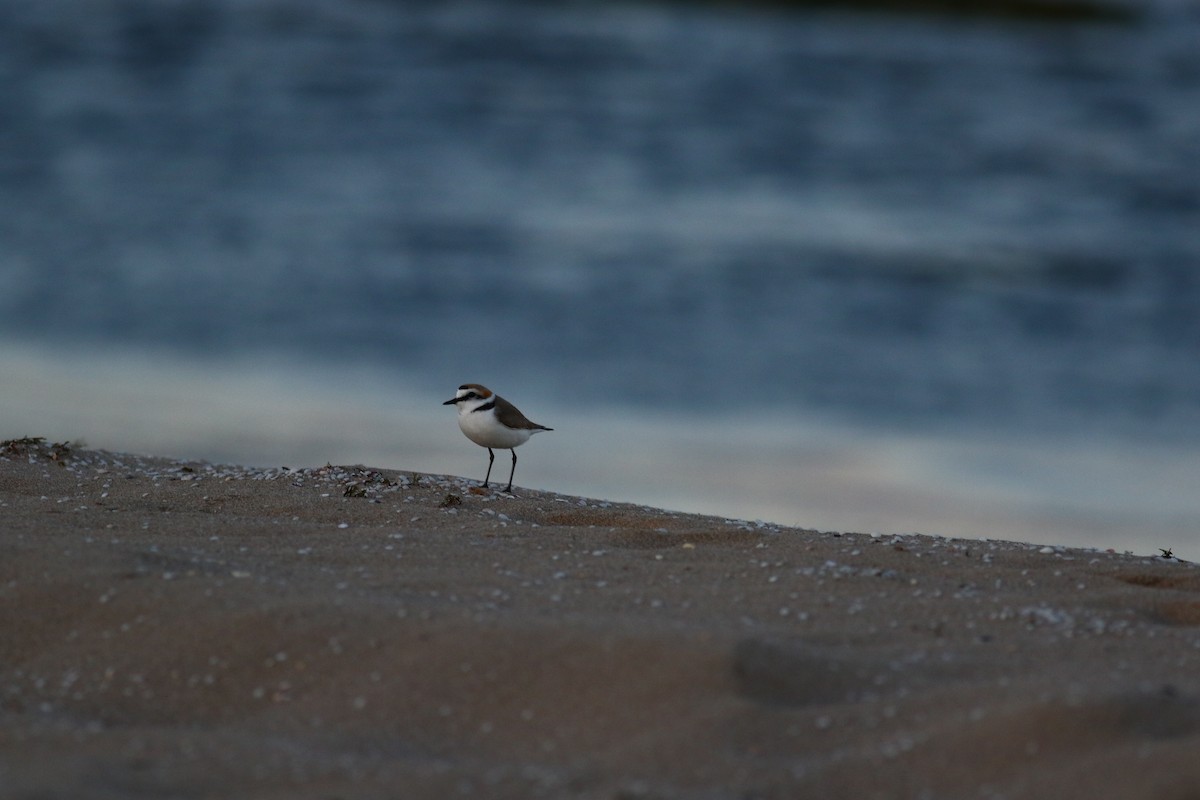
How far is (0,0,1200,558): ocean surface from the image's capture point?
41.6 feet

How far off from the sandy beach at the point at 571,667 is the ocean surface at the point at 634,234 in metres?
5.26

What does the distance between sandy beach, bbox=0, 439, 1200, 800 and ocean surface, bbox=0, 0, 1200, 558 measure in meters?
5.26

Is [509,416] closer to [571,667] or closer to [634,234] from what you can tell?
[571,667]

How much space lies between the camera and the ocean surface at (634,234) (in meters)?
12.7

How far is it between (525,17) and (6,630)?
80.0 feet

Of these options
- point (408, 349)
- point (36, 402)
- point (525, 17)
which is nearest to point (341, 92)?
point (525, 17)

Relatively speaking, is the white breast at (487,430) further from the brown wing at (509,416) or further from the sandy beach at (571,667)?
the sandy beach at (571,667)

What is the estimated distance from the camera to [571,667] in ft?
12.1

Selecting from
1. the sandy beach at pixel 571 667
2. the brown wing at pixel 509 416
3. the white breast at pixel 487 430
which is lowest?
the sandy beach at pixel 571 667

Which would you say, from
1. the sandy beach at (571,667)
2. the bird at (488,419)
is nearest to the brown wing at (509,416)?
the bird at (488,419)

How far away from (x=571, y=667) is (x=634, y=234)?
15.2 metres

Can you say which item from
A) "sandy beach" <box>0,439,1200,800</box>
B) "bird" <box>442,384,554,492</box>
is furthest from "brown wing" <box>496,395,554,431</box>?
"sandy beach" <box>0,439,1200,800</box>

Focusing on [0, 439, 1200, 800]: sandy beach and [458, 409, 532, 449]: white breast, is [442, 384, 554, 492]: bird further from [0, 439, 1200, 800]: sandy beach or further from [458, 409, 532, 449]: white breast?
[0, 439, 1200, 800]: sandy beach

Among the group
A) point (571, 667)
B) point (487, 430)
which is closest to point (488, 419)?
point (487, 430)
